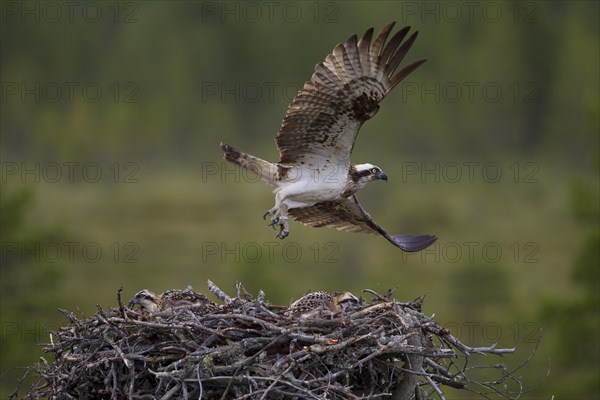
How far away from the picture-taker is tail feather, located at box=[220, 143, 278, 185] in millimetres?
10312

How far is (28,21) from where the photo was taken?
3570 inches

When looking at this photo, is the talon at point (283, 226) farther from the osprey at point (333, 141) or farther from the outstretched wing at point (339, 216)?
the outstretched wing at point (339, 216)

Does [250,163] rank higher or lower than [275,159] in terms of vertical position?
higher

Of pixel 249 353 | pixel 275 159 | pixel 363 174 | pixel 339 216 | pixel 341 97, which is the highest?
pixel 341 97

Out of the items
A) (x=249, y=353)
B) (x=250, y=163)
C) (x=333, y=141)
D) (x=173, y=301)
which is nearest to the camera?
(x=249, y=353)

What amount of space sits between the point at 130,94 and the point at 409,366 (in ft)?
239

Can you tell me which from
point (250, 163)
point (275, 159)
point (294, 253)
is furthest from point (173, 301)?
point (275, 159)

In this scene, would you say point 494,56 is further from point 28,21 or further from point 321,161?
point 321,161

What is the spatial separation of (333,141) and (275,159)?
56212 mm

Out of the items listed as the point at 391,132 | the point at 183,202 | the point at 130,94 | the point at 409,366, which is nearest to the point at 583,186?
the point at 409,366

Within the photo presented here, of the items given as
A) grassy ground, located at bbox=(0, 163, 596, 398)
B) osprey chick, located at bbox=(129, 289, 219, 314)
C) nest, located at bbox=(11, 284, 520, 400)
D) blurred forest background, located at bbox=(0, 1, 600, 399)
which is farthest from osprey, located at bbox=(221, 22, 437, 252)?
blurred forest background, located at bbox=(0, 1, 600, 399)

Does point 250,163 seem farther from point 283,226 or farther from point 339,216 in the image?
point 339,216

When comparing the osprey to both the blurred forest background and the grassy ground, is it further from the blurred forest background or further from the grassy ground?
the blurred forest background

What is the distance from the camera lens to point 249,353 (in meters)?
7.60
